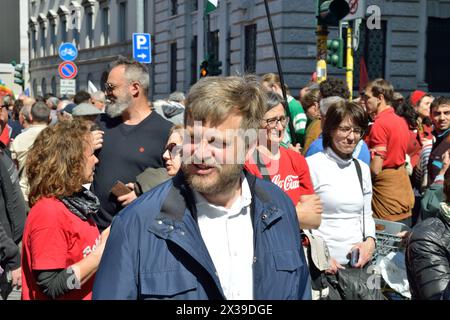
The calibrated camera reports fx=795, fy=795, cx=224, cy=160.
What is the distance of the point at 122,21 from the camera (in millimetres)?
41250

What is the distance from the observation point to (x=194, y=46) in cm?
3238

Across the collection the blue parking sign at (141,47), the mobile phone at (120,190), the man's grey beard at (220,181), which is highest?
the blue parking sign at (141,47)

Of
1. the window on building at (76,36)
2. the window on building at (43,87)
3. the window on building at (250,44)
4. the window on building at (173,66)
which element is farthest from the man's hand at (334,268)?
Result: the window on building at (43,87)

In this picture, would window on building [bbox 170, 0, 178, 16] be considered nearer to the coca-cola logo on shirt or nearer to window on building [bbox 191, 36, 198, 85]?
window on building [bbox 191, 36, 198, 85]

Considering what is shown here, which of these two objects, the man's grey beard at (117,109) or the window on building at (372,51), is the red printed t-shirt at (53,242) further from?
the window on building at (372,51)

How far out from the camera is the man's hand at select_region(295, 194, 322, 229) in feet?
13.9

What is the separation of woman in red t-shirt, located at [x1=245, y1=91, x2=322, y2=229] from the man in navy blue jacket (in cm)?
141

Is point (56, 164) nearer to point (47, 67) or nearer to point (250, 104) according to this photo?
point (250, 104)

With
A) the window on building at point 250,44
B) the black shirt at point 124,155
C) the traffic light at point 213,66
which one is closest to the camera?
the black shirt at point 124,155

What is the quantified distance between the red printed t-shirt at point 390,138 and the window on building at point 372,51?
1605cm

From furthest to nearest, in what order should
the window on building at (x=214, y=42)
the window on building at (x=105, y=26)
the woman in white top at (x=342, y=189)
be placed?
the window on building at (x=105, y=26), the window on building at (x=214, y=42), the woman in white top at (x=342, y=189)

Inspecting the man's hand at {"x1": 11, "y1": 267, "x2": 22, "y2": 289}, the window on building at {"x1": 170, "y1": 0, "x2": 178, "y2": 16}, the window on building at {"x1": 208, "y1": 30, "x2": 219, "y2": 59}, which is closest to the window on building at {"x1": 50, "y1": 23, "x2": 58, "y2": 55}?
the window on building at {"x1": 170, "y1": 0, "x2": 178, "y2": 16}

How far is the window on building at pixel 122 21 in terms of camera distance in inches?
1617

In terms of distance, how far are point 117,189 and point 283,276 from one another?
2037 mm
